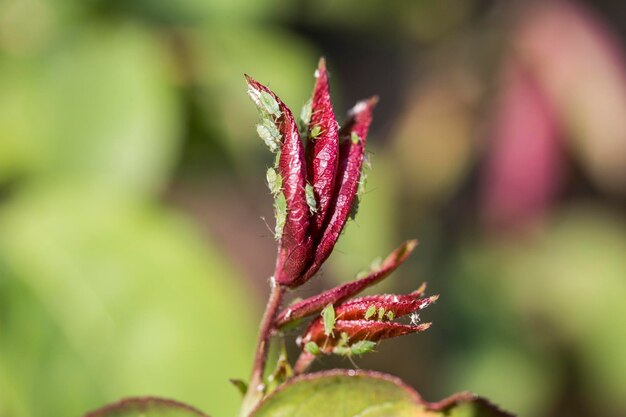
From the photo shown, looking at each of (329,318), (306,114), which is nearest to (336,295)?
(329,318)

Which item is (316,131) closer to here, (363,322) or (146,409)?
(363,322)

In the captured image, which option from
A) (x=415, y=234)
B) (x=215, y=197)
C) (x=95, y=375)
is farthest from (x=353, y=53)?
(x=95, y=375)

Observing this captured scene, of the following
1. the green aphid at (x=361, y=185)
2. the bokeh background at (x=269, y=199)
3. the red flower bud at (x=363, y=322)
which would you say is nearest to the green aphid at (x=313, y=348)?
the red flower bud at (x=363, y=322)

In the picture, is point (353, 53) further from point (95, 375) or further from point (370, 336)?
point (370, 336)

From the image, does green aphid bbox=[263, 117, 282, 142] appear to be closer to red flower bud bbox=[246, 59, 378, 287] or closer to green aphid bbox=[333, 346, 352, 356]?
red flower bud bbox=[246, 59, 378, 287]

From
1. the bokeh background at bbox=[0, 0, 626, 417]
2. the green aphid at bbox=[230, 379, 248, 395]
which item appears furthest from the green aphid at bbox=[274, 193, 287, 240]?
the bokeh background at bbox=[0, 0, 626, 417]

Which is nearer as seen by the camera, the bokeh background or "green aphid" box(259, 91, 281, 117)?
"green aphid" box(259, 91, 281, 117)
